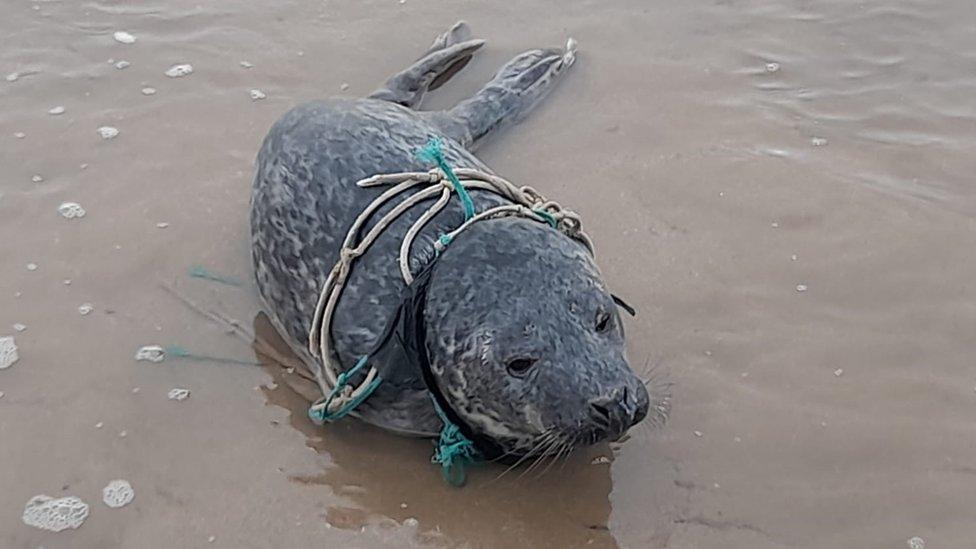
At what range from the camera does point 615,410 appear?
2715 millimetres

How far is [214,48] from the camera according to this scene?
5.14 metres

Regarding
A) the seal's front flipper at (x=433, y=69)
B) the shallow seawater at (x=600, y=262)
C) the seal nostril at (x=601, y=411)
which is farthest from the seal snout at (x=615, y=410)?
the seal's front flipper at (x=433, y=69)

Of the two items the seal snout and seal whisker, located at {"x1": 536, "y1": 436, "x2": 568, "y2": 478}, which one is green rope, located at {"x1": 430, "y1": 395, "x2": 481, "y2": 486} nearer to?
seal whisker, located at {"x1": 536, "y1": 436, "x2": 568, "y2": 478}

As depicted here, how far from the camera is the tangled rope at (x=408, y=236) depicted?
3016 mm

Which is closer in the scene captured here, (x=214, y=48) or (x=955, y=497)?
(x=955, y=497)

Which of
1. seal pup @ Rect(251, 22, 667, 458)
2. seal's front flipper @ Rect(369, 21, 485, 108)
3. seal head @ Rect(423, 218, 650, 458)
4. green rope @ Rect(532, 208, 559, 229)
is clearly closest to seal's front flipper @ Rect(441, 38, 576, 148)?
seal's front flipper @ Rect(369, 21, 485, 108)

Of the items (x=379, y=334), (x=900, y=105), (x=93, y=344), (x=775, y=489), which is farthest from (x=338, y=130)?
(x=900, y=105)

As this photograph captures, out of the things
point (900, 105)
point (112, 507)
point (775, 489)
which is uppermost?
point (900, 105)

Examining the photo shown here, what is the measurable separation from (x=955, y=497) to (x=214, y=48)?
12.2ft

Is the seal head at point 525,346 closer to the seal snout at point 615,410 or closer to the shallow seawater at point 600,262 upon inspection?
the seal snout at point 615,410

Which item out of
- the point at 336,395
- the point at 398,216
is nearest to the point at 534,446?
the point at 336,395

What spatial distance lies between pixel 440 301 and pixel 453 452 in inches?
16.6

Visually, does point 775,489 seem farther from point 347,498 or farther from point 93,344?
point 93,344

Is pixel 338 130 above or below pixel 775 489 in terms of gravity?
above
